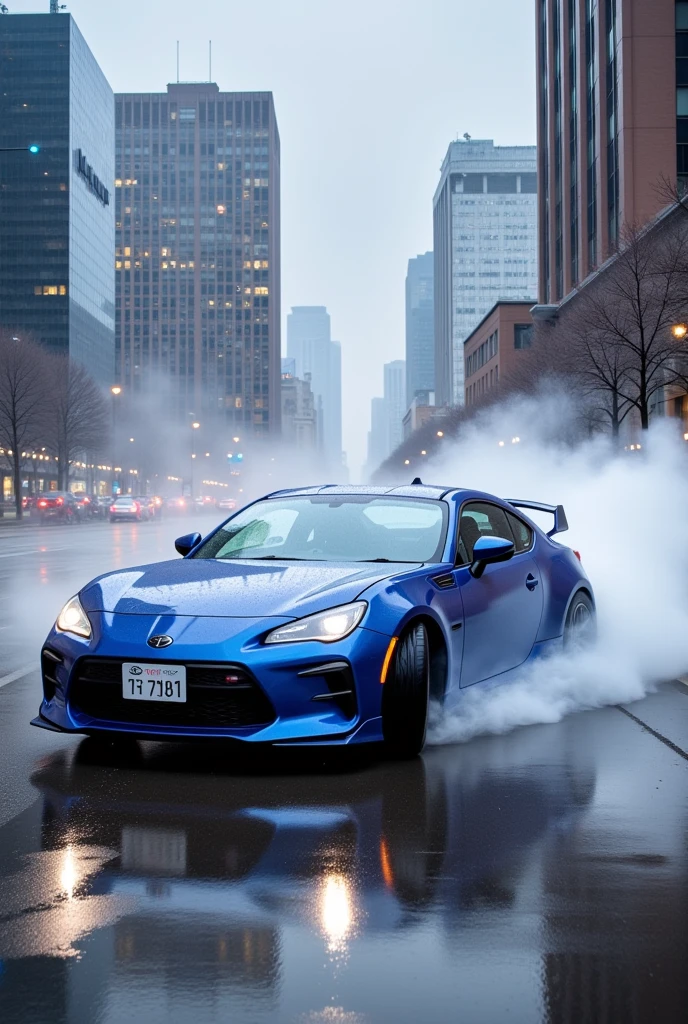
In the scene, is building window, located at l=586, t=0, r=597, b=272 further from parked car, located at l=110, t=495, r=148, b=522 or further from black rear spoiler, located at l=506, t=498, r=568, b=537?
black rear spoiler, located at l=506, t=498, r=568, b=537

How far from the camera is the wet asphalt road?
2773 millimetres

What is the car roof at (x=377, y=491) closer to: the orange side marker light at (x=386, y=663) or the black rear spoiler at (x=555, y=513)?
the black rear spoiler at (x=555, y=513)

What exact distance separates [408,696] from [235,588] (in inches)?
39.3

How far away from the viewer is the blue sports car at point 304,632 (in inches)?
191

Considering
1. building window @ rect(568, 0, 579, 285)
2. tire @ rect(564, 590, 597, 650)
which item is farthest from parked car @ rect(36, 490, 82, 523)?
tire @ rect(564, 590, 597, 650)

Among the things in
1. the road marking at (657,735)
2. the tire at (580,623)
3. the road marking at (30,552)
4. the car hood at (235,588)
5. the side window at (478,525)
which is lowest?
the road marking at (657,735)

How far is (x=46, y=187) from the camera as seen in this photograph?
137m

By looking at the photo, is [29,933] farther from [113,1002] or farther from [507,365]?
[507,365]

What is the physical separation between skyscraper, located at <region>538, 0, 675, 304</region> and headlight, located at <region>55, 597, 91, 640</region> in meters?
41.8

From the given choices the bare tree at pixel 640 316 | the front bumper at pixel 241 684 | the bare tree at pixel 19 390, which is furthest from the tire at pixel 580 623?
the bare tree at pixel 19 390

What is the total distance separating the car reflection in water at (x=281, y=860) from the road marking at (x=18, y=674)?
2.35 m

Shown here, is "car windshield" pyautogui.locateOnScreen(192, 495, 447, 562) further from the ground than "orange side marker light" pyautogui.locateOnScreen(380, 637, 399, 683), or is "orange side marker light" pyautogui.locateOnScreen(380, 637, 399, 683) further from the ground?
"car windshield" pyautogui.locateOnScreen(192, 495, 447, 562)

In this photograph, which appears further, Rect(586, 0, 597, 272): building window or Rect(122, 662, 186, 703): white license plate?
Rect(586, 0, 597, 272): building window

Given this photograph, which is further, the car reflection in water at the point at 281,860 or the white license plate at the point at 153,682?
the white license plate at the point at 153,682
